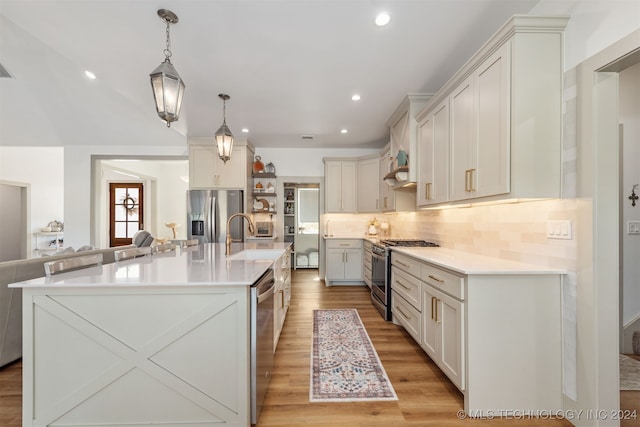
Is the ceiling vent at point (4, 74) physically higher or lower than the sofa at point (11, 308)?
higher

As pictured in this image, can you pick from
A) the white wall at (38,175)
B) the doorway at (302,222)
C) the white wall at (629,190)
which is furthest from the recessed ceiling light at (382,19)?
the white wall at (38,175)

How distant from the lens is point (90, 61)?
7.89 feet

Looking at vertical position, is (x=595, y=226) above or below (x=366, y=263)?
above

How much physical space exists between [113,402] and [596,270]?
2735mm

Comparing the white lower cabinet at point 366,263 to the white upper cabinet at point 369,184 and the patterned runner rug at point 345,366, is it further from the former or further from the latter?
the patterned runner rug at point 345,366

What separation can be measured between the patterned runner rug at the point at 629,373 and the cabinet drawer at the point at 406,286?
1.41 meters

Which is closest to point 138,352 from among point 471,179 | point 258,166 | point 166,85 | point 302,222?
point 166,85

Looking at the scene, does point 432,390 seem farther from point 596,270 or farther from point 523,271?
point 596,270

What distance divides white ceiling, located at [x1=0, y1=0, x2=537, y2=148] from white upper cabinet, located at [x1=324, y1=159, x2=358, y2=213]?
960 millimetres

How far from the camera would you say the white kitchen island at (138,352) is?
1.39m

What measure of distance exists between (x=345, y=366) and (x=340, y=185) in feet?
11.4

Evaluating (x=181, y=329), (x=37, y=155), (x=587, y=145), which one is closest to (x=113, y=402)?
(x=181, y=329)

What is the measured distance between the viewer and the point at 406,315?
2.63 meters

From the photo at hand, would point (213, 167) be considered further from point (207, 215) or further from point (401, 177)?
point (401, 177)
